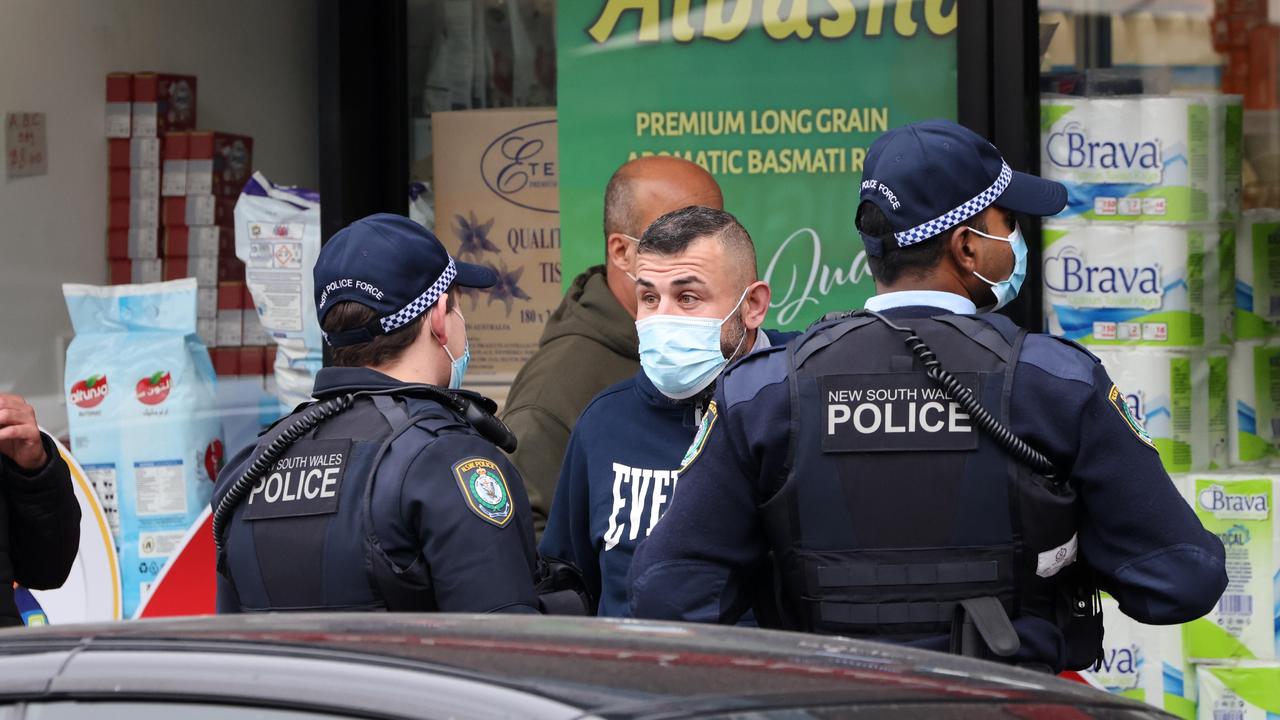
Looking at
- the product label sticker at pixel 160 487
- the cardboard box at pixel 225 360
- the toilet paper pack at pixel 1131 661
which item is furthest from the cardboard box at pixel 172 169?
the toilet paper pack at pixel 1131 661

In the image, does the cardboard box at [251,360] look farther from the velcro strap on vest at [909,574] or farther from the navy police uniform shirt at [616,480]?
the velcro strap on vest at [909,574]

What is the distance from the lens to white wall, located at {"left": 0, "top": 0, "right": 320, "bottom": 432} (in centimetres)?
568

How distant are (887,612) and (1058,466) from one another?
1.17 feet

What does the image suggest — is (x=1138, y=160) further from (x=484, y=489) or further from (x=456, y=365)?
(x=484, y=489)

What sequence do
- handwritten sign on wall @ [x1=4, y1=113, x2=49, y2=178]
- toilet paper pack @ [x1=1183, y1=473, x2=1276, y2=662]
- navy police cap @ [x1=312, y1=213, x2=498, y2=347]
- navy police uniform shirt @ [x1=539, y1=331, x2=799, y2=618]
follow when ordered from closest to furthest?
navy police cap @ [x1=312, y1=213, x2=498, y2=347] → navy police uniform shirt @ [x1=539, y1=331, x2=799, y2=618] → toilet paper pack @ [x1=1183, y1=473, x2=1276, y2=662] → handwritten sign on wall @ [x1=4, y1=113, x2=49, y2=178]

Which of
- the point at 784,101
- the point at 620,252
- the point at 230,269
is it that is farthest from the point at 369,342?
the point at 230,269

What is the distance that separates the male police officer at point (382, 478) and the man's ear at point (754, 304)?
2.21ft

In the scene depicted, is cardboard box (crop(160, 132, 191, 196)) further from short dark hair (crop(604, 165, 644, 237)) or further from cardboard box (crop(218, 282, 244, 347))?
short dark hair (crop(604, 165, 644, 237))

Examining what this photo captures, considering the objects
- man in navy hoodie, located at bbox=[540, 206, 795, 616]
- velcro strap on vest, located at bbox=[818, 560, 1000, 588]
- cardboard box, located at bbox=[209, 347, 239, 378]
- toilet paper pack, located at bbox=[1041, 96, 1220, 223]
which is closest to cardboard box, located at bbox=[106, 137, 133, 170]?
cardboard box, located at bbox=[209, 347, 239, 378]

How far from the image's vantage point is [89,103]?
5777 mm

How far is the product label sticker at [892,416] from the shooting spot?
252cm

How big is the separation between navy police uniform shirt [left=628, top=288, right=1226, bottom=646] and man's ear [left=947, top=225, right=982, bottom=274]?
0.07 metres

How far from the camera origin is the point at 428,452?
2674mm

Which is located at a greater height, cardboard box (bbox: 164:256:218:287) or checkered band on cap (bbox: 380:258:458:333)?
cardboard box (bbox: 164:256:218:287)
